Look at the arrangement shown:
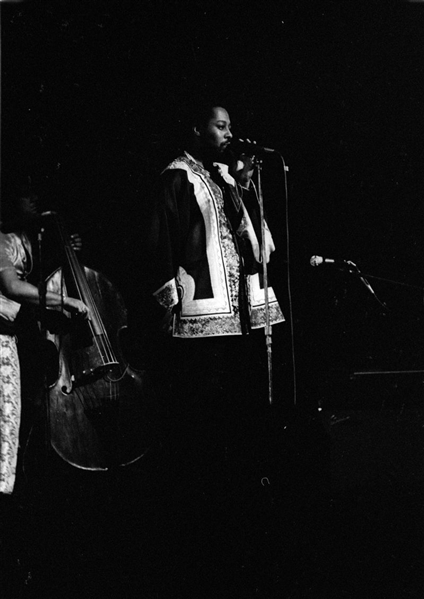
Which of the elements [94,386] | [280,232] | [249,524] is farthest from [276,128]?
[249,524]

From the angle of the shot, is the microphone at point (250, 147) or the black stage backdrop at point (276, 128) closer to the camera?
the black stage backdrop at point (276, 128)

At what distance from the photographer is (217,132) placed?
2.26 meters

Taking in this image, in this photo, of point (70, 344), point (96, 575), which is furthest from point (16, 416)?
point (96, 575)

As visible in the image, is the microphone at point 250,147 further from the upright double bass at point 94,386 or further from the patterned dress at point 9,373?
the patterned dress at point 9,373

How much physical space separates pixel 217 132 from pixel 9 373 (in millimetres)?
1008

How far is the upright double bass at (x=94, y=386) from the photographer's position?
6.82 ft

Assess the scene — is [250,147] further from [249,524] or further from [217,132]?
[249,524]

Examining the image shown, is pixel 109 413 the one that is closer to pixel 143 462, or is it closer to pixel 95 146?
pixel 143 462

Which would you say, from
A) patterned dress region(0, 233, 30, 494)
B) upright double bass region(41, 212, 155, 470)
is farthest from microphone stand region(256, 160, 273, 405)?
patterned dress region(0, 233, 30, 494)

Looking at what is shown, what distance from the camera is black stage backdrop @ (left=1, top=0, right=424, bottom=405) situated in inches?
85.7

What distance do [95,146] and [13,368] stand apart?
2.41ft

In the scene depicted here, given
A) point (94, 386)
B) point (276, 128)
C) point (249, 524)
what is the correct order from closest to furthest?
1. point (94, 386)
2. point (249, 524)
3. point (276, 128)

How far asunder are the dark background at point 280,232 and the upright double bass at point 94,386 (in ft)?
0.17

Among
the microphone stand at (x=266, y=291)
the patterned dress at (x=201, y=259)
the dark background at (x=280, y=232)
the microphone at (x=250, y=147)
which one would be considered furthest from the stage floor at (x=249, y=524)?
the microphone at (x=250, y=147)
